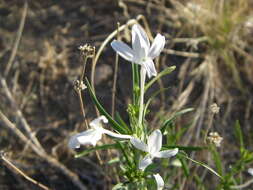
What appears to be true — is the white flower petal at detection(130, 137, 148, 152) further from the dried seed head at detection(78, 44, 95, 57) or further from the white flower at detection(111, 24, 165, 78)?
the dried seed head at detection(78, 44, 95, 57)

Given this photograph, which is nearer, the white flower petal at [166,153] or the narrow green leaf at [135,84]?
the white flower petal at [166,153]

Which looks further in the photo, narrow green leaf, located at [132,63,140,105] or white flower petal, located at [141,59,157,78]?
narrow green leaf, located at [132,63,140,105]

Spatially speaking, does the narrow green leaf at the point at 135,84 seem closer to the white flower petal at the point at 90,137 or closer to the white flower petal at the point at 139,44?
the white flower petal at the point at 139,44

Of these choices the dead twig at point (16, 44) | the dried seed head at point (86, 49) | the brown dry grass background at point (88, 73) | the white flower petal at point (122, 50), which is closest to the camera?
the white flower petal at point (122, 50)

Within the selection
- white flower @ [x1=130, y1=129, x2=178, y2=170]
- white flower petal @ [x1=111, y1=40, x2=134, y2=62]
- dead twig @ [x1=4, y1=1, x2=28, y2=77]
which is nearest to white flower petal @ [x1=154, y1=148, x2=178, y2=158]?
white flower @ [x1=130, y1=129, x2=178, y2=170]

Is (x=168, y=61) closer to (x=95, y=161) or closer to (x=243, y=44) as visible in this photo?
(x=243, y=44)

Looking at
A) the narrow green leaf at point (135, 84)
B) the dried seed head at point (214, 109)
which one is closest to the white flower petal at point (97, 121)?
the narrow green leaf at point (135, 84)

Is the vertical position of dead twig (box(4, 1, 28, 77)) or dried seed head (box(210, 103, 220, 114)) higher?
dead twig (box(4, 1, 28, 77))

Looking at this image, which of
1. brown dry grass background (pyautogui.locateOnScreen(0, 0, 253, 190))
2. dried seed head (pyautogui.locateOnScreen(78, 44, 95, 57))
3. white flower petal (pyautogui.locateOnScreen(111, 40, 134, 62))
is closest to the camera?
white flower petal (pyautogui.locateOnScreen(111, 40, 134, 62))
